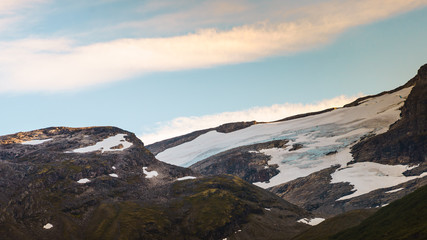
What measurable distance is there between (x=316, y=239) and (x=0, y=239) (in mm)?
125806

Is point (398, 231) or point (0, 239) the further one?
point (0, 239)

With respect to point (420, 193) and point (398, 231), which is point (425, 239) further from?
point (420, 193)

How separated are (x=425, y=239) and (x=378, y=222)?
1805 inches

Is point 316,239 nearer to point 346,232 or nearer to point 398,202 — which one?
point 346,232

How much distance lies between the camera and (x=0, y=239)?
655ft

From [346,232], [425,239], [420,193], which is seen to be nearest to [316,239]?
[346,232]

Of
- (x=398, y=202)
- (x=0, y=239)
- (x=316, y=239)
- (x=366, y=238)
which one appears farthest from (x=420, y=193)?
(x=0, y=239)

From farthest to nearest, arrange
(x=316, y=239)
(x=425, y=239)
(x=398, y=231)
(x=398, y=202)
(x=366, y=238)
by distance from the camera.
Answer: (x=316, y=239)
(x=398, y=202)
(x=366, y=238)
(x=398, y=231)
(x=425, y=239)

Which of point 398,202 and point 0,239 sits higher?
point 0,239

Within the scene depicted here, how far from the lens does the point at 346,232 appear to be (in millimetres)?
185000

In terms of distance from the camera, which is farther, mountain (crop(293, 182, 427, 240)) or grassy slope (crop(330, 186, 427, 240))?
mountain (crop(293, 182, 427, 240))

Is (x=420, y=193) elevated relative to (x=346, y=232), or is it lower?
elevated

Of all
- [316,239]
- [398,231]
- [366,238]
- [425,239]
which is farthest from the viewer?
[316,239]

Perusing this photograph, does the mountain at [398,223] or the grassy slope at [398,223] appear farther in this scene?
the mountain at [398,223]
